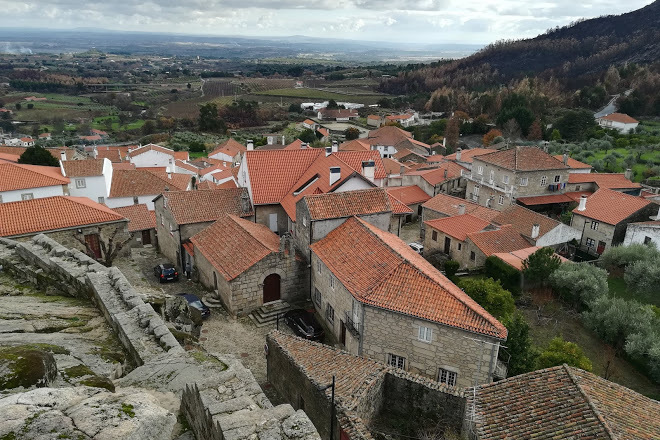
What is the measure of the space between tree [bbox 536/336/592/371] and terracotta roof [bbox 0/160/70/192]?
108 ft

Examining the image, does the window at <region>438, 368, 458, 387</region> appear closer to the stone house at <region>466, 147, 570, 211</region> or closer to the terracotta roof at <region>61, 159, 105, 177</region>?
the terracotta roof at <region>61, 159, 105, 177</region>

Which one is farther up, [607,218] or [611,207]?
[611,207]

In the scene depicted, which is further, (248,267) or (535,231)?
(535,231)

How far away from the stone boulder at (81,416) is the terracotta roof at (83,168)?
3659 centimetres

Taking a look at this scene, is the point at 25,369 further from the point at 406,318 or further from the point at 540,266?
the point at 540,266

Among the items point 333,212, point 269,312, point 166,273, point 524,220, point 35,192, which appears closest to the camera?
point 269,312

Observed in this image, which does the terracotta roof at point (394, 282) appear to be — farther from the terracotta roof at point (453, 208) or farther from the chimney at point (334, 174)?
the terracotta roof at point (453, 208)

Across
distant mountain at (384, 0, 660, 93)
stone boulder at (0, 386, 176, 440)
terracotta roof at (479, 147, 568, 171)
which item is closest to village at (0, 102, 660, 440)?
stone boulder at (0, 386, 176, 440)

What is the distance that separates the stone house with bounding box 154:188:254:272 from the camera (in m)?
Result: 27.4

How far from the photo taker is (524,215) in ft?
120

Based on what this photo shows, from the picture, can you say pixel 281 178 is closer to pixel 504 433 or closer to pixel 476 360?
pixel 476 360

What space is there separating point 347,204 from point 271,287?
18.6ft

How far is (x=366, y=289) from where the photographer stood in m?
18.2

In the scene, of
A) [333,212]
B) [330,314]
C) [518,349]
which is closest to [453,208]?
[333,212]
